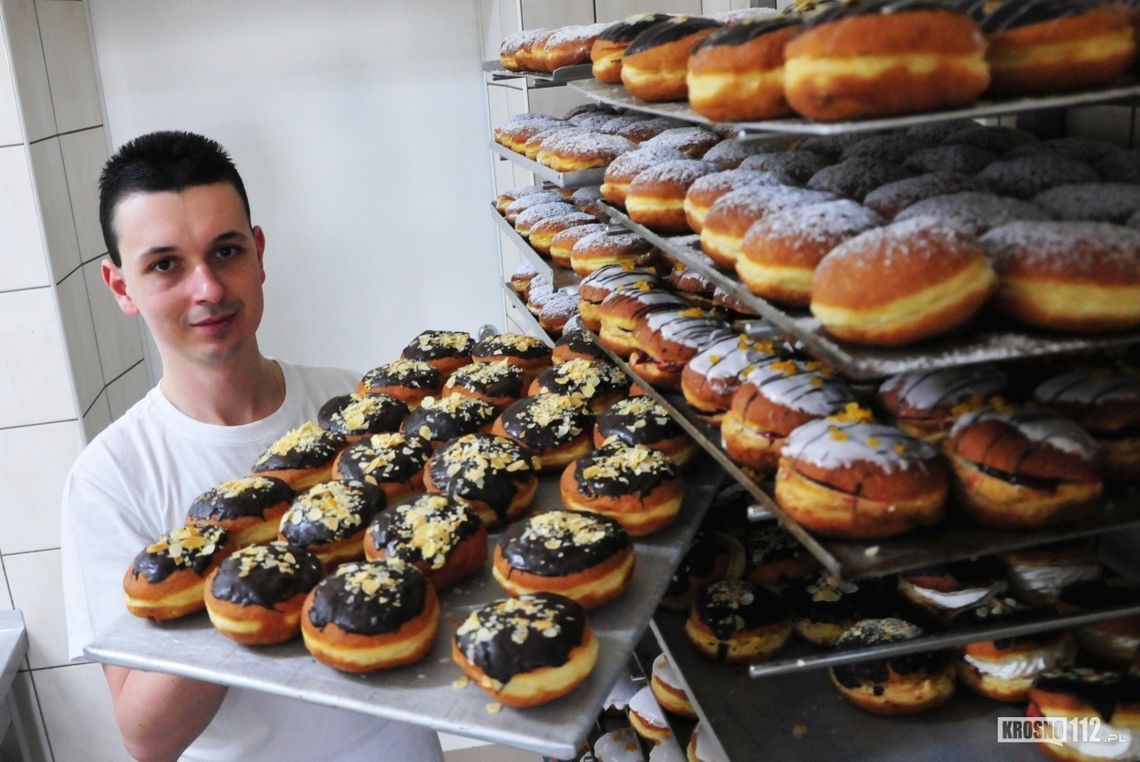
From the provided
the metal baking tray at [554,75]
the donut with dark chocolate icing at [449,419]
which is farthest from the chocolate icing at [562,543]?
the metal baking tray at [554,75]

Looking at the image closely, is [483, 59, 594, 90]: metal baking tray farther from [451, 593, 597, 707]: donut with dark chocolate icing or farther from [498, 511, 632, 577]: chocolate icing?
[451, 593, 597, 707]: donut with dark chocolate icing

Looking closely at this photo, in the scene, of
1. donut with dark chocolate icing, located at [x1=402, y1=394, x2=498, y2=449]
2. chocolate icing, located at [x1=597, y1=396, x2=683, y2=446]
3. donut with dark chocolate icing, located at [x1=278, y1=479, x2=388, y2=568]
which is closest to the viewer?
donut with dark chocolate icing, located at [x1=278, y1=479, x2=388, y2=568]

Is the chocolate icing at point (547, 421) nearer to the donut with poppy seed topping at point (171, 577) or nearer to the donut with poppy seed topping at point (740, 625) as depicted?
the donut with poppy seed topping at point (740, 625)

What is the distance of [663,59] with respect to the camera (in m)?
1.68

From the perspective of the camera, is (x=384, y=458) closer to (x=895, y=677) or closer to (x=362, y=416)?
(x=362, y=416)

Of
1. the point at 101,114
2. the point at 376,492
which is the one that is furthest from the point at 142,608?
the point at 101,114

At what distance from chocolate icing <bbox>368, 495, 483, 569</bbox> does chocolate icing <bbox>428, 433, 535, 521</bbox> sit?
0.06 meters

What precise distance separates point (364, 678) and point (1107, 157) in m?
1.35

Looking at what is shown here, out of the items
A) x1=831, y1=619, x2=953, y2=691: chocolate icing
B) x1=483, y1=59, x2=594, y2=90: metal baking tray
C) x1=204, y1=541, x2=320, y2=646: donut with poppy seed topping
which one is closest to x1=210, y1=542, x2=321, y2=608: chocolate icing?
x1=204, y1=541, x2=320, y2=646: donut with poppy seed topping

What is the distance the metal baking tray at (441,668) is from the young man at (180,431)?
343mm

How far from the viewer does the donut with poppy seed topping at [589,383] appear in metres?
2.04

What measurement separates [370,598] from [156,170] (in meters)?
1.15

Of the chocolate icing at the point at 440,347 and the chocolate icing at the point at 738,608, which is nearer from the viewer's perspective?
the chocolate icing at the point at 738,608

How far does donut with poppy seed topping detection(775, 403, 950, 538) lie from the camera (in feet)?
3.77
